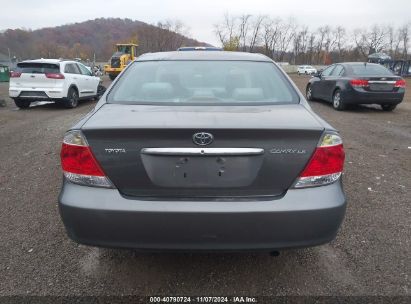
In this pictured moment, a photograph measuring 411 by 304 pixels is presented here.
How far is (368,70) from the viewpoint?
1084 centimetres

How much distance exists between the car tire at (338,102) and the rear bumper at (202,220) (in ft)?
31.3

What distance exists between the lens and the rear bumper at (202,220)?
2.15m

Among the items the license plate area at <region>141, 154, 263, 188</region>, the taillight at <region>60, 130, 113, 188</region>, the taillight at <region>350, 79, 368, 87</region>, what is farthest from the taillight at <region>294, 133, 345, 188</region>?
the taillight at <region>350, 79, 368, 87</region>

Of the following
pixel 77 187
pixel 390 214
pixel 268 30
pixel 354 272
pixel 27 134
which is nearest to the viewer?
pixel 77 187

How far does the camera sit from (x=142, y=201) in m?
Result: 2.19

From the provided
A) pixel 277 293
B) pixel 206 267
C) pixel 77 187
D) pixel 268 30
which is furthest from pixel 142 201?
pixel 268 30

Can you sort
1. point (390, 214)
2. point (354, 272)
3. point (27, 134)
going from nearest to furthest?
point (354, 272)
point (390, 214)
point (27, 134)

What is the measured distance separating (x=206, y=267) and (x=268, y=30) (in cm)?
9547

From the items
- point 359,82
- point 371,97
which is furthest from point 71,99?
point 371,97

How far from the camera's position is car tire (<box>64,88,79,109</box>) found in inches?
461

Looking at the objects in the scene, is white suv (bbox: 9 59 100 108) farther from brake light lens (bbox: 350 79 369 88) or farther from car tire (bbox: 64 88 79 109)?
brake light lens (bbox: 350 79 369 88)

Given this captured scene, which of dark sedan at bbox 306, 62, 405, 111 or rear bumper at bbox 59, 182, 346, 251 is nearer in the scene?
rear bumper at bbox 59, 182, 346, 251

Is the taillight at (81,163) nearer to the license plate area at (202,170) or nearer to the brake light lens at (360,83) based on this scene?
the license plate area at (202,170)

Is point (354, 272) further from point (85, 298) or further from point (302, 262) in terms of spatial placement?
point (85, 298)
